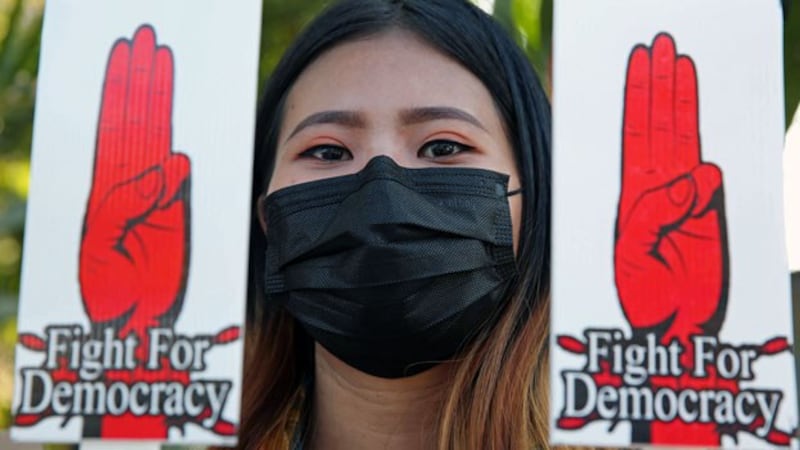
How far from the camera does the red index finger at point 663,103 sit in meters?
1.29

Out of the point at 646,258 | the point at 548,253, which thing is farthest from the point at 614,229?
the point at 548,253

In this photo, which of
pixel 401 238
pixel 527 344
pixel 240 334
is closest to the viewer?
pixel 240 334

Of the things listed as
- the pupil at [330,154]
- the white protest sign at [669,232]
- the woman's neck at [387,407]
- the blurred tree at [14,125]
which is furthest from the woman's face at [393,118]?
the blurred tree at [14,125]

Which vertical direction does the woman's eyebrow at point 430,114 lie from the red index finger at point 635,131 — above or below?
above

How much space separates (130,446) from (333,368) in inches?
21.6

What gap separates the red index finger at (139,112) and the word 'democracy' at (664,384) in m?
0.49

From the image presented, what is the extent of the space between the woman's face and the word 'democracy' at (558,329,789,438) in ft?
1.40

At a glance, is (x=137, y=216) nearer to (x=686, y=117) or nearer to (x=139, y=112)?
(x=139, y=112)

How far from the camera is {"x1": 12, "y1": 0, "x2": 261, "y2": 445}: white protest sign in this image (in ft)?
4.08

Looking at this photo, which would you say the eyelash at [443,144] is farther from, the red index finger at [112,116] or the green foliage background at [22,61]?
the green foliage background at [22,61]

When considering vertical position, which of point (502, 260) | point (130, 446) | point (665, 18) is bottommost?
point (130, 446)

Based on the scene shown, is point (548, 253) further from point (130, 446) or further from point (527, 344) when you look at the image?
point (130, 446)

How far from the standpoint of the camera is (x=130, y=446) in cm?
125

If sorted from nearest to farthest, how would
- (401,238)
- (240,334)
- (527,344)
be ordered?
(240,334)
(401,238)
(527,344)
